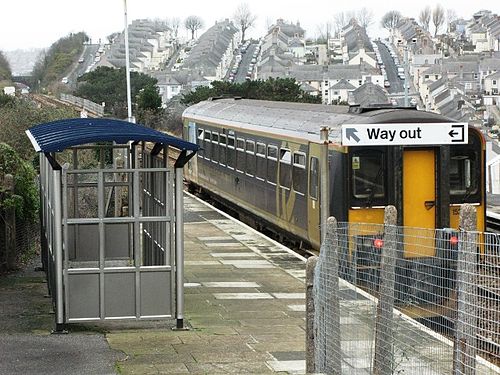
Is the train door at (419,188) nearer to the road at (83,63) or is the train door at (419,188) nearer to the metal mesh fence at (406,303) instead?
the metal mesh fence at (406,303)

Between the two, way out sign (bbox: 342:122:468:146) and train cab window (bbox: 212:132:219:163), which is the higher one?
way out sign (bbox: 342:122:468:146)

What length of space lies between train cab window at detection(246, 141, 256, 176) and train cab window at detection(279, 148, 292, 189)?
283cm

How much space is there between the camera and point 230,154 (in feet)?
93.7

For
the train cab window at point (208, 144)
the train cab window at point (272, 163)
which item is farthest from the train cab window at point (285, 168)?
the train cab window at point (208, 144)

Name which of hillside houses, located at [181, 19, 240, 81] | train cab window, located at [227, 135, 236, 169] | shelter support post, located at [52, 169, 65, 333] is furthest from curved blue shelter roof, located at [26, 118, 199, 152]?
hillside houses, located at [181, 19, 240, 81]

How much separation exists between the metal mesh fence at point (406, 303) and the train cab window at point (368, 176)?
7.44 metres

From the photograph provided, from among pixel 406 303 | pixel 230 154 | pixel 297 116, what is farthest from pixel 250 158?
pixel 406 303

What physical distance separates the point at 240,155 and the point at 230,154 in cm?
A: 137

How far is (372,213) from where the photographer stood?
736 inches

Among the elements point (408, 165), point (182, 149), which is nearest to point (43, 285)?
A: point (182, 149)

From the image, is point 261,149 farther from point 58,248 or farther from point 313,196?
point 58,248

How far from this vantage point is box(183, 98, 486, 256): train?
60.6ft

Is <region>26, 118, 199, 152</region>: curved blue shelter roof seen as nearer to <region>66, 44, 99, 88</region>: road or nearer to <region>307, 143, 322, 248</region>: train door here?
<region>307, 143, 322, 248</region>: train door

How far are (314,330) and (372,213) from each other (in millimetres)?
8575
